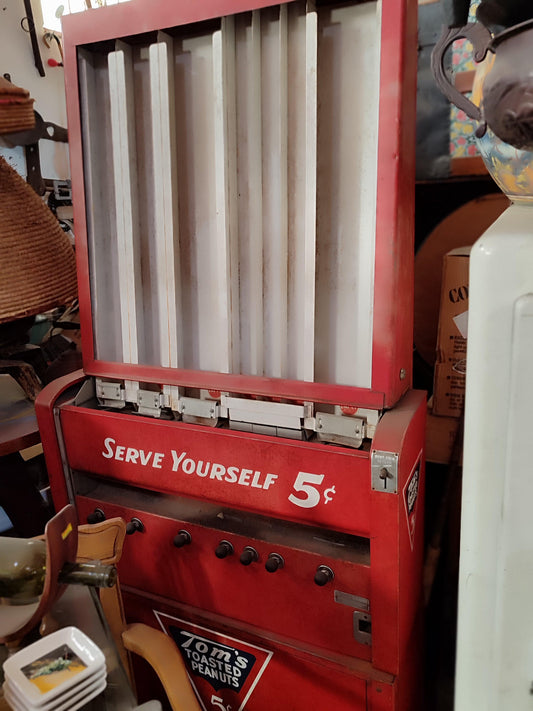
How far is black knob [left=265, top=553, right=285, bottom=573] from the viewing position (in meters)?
1.24

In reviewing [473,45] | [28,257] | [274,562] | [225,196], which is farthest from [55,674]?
[28,257]

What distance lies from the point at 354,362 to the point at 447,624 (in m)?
0.92

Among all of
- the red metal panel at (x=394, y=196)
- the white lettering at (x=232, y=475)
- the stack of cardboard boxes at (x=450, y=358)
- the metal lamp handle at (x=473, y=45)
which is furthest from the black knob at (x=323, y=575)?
the metal lamp handle at (x=473, y=45)

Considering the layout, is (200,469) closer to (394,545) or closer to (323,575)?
(323,575)

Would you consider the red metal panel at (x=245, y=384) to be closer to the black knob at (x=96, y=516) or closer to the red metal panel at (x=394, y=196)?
the red metal panel at (x=394, y=196)

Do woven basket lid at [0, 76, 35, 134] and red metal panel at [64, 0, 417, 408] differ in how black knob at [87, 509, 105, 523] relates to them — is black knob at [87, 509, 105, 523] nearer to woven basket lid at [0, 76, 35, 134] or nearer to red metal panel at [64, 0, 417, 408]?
red metal panel at [64, 0, 417, 408]

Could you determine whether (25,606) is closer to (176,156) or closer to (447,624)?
(176,156)

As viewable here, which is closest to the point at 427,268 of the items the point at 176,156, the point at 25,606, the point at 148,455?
the point at 176,156

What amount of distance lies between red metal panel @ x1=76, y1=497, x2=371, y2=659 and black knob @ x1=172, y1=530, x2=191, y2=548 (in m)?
0.01

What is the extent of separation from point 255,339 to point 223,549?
1.62 feet

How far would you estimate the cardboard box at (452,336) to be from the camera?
66.9 inches

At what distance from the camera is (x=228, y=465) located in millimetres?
1313

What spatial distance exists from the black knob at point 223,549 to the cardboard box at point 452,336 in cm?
88

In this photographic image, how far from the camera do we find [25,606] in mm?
941
